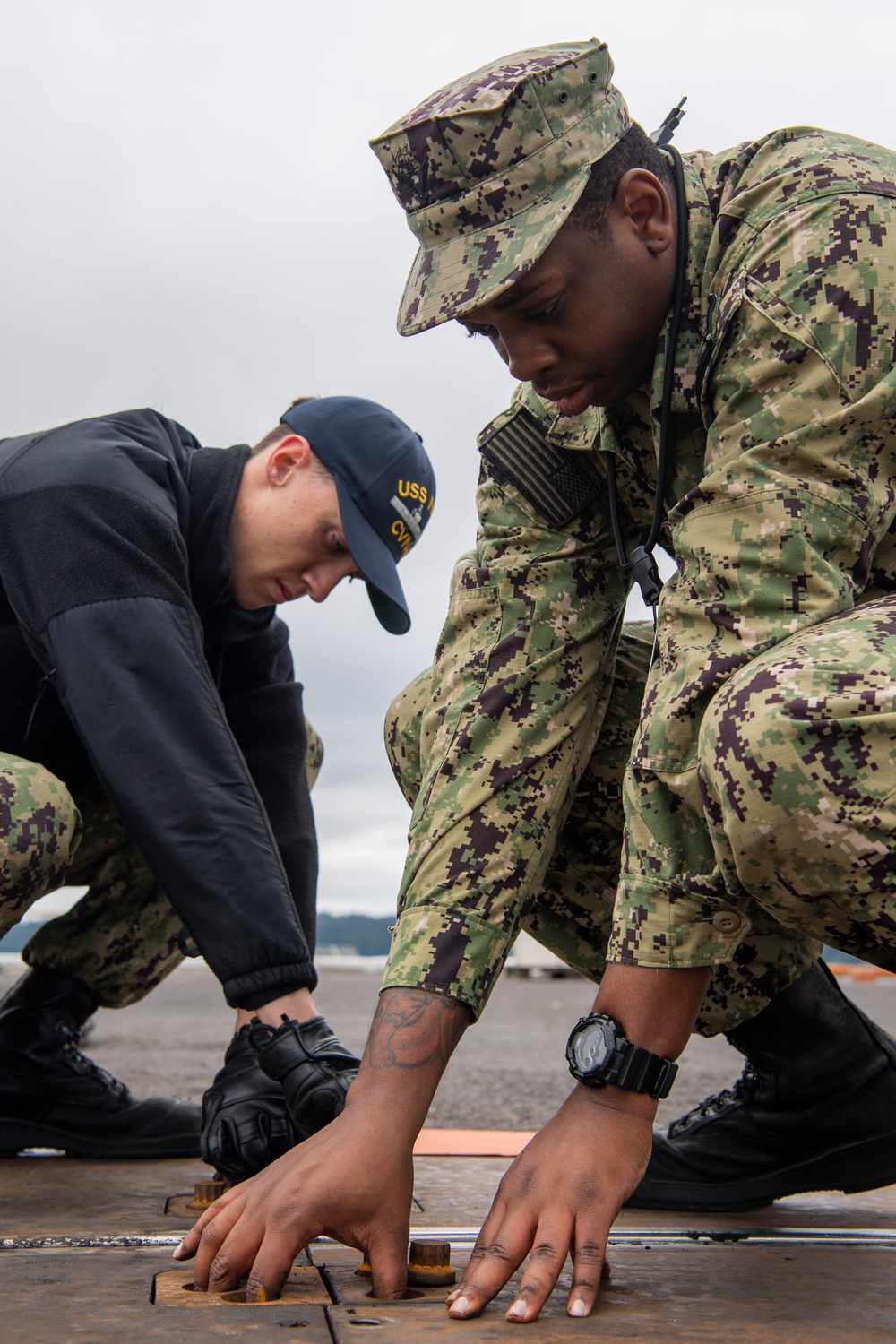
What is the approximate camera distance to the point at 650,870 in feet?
4.44

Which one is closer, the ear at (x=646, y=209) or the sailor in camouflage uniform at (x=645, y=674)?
the sailor in camouflage uniform at (x=645, y=674)

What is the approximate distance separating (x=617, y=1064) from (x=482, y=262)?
3.06ft

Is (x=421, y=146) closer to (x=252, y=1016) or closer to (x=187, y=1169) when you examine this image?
(x=252, y=1016)

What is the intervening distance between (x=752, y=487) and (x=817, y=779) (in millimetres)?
344

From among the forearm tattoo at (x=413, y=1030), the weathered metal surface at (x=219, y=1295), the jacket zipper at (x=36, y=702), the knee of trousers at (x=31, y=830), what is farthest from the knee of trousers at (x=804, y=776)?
the jacket zipper at (x=36, y=702)

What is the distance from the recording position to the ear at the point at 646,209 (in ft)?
5.24

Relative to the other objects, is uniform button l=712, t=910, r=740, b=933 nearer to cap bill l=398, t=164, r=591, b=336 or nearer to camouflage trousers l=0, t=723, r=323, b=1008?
cap bill l=398, t=164, r=591, b=336

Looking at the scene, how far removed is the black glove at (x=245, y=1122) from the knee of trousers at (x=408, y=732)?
1.57 feet

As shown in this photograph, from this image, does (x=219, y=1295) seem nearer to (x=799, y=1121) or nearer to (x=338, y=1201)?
(x=338, y=1201)

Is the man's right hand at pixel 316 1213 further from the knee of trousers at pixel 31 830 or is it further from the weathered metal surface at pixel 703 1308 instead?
the knee of trousers at pixel 31 830

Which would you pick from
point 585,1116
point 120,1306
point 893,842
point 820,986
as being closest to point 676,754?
point 893,842

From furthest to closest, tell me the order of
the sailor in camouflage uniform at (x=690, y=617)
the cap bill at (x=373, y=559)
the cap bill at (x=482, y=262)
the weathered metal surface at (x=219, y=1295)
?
the cap bill at (x=373, y=559)
the cap bill at (x=482, y=262)
the sailor in camouflage uniform at (x=690, y=617)
the weathered metal surface at (x=219, y=1295)

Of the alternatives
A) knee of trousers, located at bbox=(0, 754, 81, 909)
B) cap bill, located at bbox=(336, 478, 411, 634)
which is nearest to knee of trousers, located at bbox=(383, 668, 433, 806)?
cap bill, located at bbox=(336, 478, 411, 634)

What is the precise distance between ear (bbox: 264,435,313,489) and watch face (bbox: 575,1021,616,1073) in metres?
1.51
